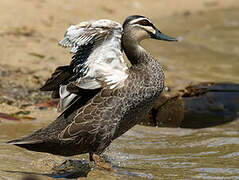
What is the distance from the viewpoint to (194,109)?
7.05 m

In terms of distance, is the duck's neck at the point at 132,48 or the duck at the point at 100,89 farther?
the duck's neck at the point at 132,48

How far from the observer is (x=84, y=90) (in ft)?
17.2

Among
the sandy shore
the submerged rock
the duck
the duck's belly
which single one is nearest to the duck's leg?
the duck

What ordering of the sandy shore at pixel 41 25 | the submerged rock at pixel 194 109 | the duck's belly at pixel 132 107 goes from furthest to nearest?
the sandy shore at pixel 41 25 < the submerged rock at pixel 194 109 < the duck's belly at pixel 132 107

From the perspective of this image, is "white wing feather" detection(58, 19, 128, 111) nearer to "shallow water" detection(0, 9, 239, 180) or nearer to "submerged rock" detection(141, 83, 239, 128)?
"shallow water" detection(0, 9, 239, 180)

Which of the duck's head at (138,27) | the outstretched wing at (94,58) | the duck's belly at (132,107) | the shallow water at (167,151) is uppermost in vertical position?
the duck's head at (138,27)

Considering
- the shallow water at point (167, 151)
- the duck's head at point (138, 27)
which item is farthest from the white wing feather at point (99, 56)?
the shallow water at point (167, 151)

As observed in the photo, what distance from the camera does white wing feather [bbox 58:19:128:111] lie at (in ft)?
16.8

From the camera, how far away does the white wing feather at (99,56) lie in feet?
16.8

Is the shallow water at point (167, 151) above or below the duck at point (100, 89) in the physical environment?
below

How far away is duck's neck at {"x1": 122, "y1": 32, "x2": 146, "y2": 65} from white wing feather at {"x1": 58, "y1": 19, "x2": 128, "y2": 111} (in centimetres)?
7

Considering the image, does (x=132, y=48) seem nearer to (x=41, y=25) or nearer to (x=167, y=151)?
(x=167, y=151)

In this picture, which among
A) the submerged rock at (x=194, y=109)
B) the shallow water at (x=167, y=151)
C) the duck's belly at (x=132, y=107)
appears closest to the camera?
the duck's belly at (x=132, y=107)

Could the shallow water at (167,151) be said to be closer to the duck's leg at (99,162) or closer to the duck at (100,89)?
the duck's leg at (99,162)
